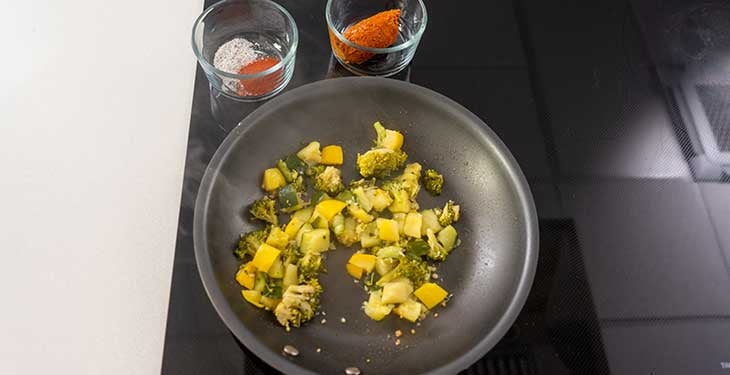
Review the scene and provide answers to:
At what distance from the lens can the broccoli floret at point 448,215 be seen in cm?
106

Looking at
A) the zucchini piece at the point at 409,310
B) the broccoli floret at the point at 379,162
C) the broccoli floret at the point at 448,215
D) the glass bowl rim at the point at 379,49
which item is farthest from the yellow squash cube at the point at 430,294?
the glass bowl rim at the point at 379,49

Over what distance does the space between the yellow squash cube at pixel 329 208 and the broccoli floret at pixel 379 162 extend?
9cm

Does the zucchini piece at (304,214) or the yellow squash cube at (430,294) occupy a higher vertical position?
the zucchini piece at (304,214)

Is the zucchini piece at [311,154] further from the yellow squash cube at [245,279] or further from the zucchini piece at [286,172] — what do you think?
the yellow squash cube at [245,279]

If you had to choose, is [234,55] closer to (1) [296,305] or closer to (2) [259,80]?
(2) [259,80]

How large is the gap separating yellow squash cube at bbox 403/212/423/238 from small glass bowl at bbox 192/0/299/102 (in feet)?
1.19

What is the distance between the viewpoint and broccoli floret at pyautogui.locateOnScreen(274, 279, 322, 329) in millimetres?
943

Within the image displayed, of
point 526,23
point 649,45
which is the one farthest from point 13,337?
point 649,45

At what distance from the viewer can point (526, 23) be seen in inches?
54.0

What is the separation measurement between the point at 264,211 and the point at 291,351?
232 mm

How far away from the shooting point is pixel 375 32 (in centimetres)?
120

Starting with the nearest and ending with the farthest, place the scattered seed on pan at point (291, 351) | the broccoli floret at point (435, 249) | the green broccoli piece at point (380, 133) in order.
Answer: the scattered seed on pan at point (291, 351) < the broccoli floret at point (435, 249) < the green broccoli piece at point (380, 133)

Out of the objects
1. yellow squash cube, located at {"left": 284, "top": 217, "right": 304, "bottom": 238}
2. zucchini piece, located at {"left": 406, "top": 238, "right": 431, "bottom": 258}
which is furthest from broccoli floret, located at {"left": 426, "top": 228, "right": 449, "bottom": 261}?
yellow squash cube, located at {"left": 284, "top": 217, "right": 304, "bottom": 238}

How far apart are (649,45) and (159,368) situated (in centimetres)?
117
